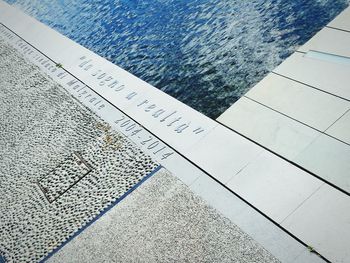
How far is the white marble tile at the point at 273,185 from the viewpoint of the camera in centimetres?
338

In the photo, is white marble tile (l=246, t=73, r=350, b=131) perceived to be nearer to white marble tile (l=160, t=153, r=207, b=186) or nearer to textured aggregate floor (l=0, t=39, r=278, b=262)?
white marble tile (l=160, t=153, r=207, b=186)

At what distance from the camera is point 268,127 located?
13.6 ft

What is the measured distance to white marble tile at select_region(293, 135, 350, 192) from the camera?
3.41 m

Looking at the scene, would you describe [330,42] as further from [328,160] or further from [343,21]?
[328,160]

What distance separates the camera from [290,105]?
4.30 m

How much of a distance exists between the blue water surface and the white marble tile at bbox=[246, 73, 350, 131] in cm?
28

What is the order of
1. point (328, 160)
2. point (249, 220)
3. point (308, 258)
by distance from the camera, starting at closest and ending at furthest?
point (308, 258), point (249, 220), point (328, 160)

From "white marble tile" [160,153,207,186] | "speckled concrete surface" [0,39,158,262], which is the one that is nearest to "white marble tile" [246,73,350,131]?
"white marble tile" [160,153,207,186]

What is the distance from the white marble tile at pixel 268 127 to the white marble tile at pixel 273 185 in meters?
0.19

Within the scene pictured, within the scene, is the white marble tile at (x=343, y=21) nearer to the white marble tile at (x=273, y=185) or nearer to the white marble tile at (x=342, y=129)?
the white marble tile at (x=342, y=129)

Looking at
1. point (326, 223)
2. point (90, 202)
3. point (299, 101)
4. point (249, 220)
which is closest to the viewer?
point (326, 223)

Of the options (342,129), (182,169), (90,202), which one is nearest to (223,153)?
(182,169)

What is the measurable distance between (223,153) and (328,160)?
1.10 meters

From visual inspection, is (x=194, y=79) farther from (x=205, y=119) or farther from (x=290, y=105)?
(x=290, y=105)
